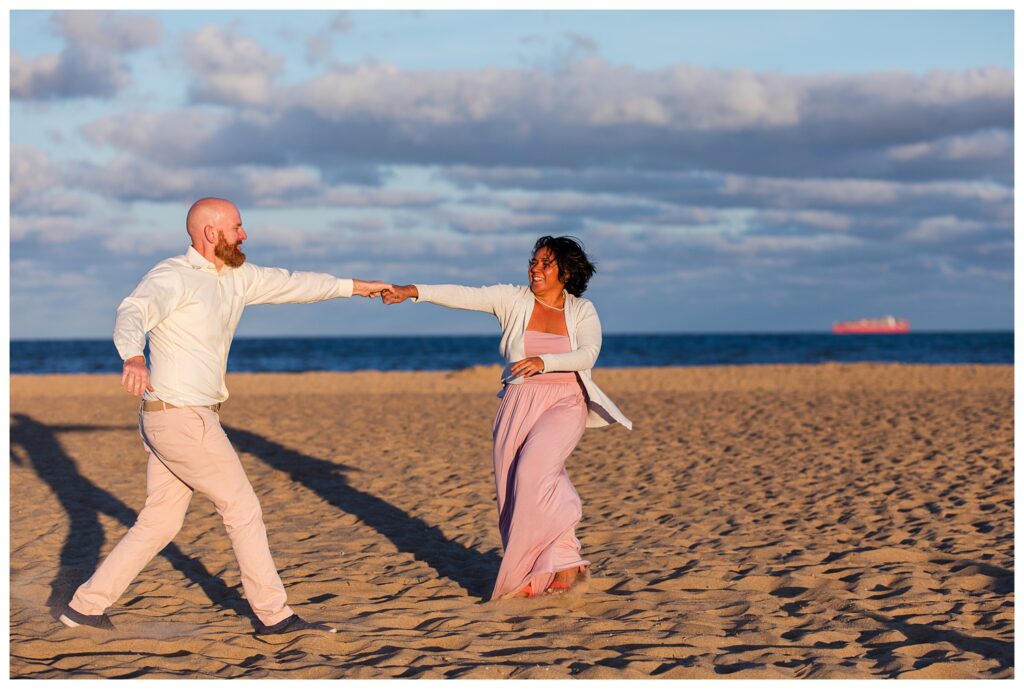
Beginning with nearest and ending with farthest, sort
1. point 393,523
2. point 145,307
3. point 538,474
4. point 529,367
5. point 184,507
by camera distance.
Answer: point 145,307 < point 184,507 < point 529,367 < point 538,474 < point 393,523

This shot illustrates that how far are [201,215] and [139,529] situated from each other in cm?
145

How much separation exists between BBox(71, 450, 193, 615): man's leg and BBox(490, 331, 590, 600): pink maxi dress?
5.60ft

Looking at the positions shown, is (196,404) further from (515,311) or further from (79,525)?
(79,525)

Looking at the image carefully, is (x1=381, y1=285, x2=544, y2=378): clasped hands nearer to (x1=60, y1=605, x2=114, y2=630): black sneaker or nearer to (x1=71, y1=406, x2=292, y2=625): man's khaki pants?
(x1=71, y1=406, x2=292, y2=625): man's khaki pants

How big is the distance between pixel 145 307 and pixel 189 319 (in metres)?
0.24

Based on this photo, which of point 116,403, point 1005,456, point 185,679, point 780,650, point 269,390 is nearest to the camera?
point 185,679

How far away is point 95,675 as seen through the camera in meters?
4.50

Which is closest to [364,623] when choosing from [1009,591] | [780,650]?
[780,650]

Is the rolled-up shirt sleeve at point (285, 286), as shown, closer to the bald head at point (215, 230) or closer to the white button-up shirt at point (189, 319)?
the white button-up shirt at point (189, 319)

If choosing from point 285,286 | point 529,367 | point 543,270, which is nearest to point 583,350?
point 529,367

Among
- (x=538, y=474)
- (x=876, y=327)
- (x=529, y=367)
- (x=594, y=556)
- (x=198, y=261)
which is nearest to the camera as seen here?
(x=198, y=261)

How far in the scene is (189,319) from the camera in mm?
4770

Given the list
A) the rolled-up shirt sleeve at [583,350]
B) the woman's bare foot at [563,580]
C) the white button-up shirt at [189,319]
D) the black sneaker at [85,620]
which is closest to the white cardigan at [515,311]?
the rolled-up shirt sleeve at [583,350]

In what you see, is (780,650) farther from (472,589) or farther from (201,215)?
(201,215)
